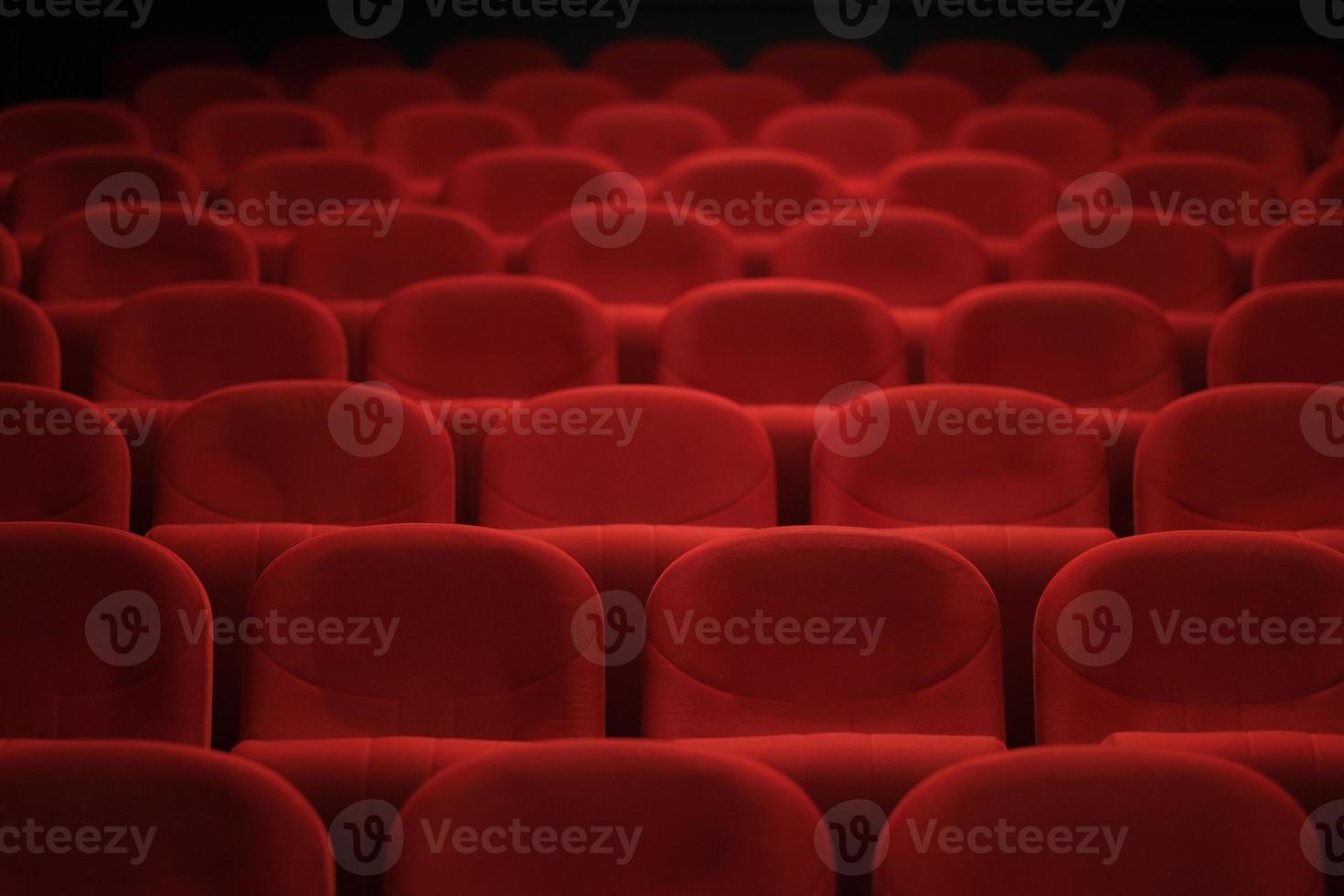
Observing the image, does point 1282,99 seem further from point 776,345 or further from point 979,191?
point 776,345

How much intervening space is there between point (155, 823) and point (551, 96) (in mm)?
2049

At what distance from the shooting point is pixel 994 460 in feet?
4.22

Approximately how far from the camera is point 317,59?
2.84 m

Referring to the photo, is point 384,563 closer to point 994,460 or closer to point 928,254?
point 994,460

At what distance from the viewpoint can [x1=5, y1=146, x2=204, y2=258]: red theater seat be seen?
197 centimetres

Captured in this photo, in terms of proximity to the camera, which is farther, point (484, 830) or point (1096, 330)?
point (1096, 330)

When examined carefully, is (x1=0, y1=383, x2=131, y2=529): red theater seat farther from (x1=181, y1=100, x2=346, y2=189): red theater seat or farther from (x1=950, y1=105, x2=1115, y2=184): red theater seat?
(x1=950, y1=105, x2=1115, y2=184): red theater seat

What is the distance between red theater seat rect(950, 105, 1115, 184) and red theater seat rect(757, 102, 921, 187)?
11 centimetres

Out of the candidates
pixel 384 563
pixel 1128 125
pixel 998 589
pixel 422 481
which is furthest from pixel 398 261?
pixel 1128 125

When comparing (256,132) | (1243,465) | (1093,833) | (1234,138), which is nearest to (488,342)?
(1243,465)

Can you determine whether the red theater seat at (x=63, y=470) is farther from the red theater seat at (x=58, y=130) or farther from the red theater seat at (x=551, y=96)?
the red theater seat at (x=551, y=96)

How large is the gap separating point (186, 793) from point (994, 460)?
82 centimetres

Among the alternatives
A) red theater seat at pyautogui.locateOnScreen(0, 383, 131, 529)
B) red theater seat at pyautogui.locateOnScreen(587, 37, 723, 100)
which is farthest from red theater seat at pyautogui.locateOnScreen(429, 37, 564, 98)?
red theater seat at pyautogui.locateOnScreen(0, 383, 131, 529)

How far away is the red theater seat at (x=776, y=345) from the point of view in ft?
4.94
